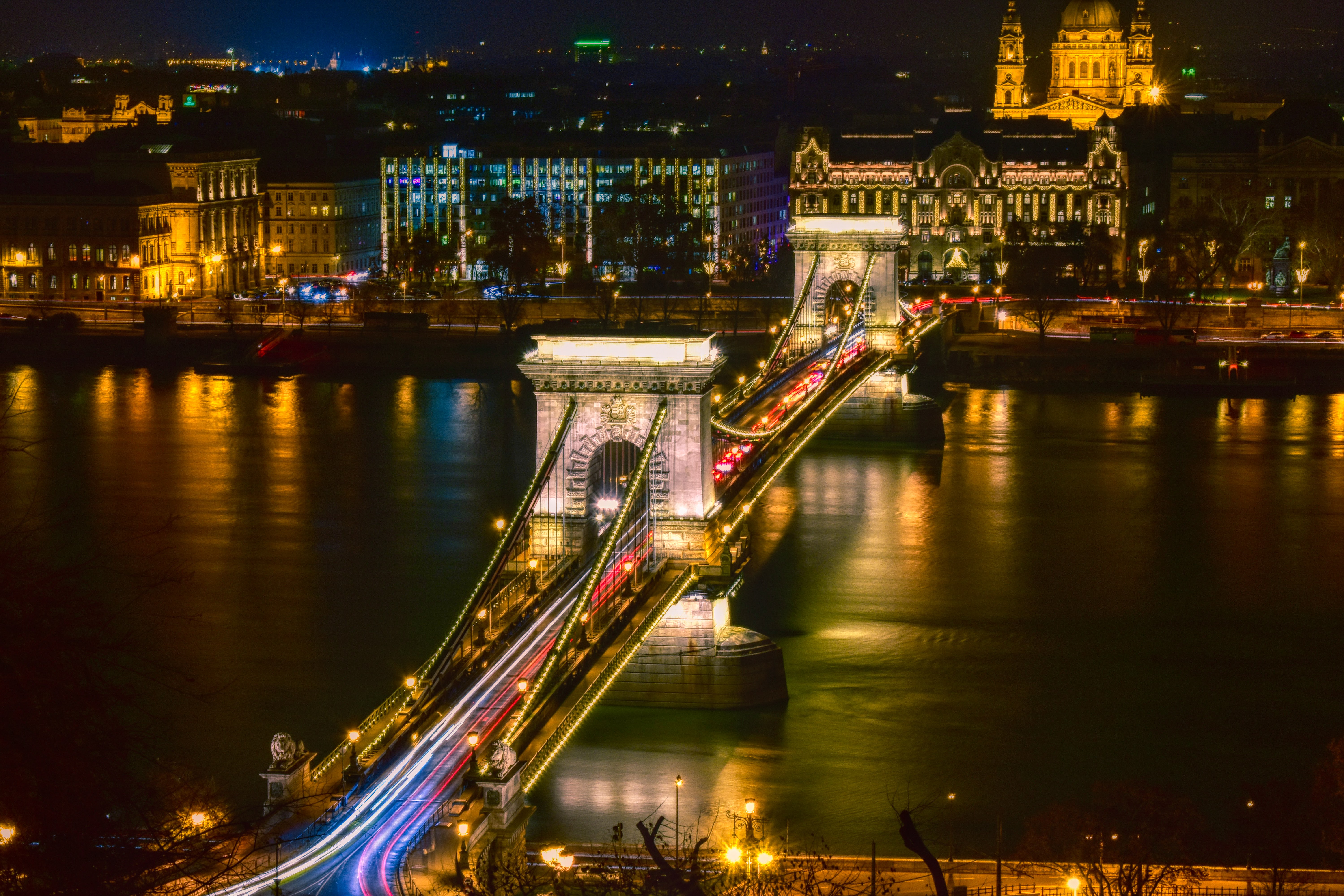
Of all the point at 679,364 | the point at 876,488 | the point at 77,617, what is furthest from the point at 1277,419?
the point at 77,617

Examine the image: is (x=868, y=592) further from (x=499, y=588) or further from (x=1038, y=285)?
(x=1038, y=285)

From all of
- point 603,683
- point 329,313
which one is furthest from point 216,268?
point 603,683

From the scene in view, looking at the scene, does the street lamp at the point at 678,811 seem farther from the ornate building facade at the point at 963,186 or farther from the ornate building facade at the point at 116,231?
the ornate building facade at the point at 116,231

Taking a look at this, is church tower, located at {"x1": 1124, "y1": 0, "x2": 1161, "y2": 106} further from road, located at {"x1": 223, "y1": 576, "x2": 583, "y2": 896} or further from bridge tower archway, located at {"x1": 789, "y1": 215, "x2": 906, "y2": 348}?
road, located at {"x1": 223, "y1": 576, "x2": 583, "y2": 896}

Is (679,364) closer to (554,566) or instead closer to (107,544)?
(554,566)

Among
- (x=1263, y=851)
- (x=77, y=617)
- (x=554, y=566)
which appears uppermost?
(x=77, y=617)
